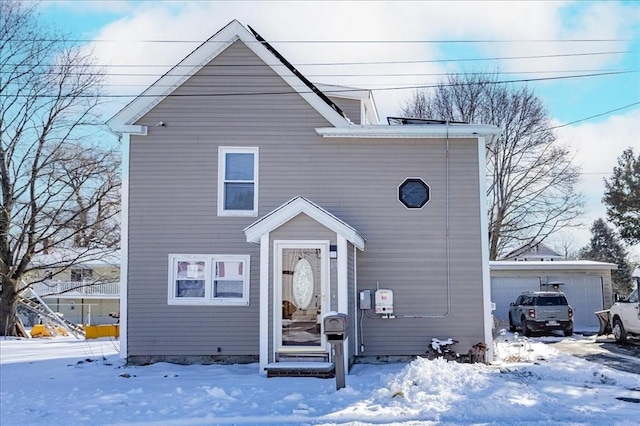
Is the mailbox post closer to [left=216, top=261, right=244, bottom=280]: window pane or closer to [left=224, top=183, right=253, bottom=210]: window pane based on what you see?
[left=216, top=261, right=244, bottom=280]: window pane

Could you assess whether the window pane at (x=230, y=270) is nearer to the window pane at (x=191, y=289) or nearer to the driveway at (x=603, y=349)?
the window pane at (x=191, y=289)

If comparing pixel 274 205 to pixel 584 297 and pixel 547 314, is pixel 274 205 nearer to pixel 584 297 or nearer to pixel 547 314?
pixel 547 314

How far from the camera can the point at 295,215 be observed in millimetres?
10992

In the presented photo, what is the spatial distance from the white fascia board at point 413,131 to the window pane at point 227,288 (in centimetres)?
374

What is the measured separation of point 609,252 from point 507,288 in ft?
88.2

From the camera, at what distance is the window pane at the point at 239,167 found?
41.3 feet

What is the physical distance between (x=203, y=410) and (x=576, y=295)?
21503 millimetres

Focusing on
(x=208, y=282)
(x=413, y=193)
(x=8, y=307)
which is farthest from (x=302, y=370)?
(x=8, y=307)

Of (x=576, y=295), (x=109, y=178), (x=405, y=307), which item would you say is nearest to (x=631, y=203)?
(x=576, y=295)

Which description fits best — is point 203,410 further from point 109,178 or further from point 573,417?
point 109,178

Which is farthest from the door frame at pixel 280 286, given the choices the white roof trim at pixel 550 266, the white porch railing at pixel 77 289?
the white porch railing at pixel 77 289

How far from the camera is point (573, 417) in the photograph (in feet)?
22.8

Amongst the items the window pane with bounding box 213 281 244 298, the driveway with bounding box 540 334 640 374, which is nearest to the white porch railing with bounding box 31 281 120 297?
the window pane with bounding box 213 281 244 298

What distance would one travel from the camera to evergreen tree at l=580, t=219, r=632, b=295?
138ft
